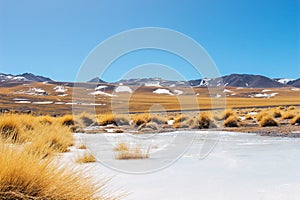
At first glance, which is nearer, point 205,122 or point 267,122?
point 267,122

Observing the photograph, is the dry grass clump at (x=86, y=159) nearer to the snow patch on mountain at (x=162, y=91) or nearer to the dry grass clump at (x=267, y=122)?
the dry grass clump at (x=267, y=122)

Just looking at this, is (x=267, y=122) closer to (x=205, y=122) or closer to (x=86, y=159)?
(x=205, y=122)

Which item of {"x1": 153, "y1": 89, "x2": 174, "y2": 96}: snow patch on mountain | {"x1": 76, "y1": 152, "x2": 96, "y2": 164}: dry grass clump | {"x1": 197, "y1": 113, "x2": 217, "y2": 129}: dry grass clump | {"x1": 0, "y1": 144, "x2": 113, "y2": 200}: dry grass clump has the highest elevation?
{"x1": 153, "y1": 89, "x2": 174, "y2": 96}: snow patch on mountain

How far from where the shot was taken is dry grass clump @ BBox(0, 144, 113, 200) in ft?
7.06

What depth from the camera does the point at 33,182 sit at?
219 cm

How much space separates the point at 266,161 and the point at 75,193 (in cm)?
309

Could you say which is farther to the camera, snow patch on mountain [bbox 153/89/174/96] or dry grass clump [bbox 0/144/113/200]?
snow patch on mountain [bbox 153/89/174/96]

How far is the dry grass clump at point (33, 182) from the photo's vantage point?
215 centimetres

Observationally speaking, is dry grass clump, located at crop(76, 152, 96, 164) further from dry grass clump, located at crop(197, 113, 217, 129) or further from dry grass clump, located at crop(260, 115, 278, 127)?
dry grass clump, located at crop(260, 115, 278, 127)

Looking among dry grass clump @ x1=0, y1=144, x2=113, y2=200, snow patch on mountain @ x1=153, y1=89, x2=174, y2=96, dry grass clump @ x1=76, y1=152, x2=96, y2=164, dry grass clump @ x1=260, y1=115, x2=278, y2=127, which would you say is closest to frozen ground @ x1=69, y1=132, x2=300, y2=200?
dry grass clump @ x1=76, y1=152, x2=96, y2=164

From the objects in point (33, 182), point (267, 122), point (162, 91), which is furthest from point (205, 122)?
point (162, 91)

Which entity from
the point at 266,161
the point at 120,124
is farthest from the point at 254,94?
the point at 266,161

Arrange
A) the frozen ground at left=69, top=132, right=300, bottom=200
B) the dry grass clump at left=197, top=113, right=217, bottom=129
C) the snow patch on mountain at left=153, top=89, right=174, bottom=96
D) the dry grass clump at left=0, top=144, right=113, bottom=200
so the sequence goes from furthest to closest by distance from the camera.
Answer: the snow patch on mountain at left=153, top=89, right=174, bottom=96
the dry grass clump at left=197, top=113, right=217, bottom=129
the frozen ground at left=69, top=132, right=300, bottom=200
the dry grass clump at left=0, top=144, right=113, bottom=200

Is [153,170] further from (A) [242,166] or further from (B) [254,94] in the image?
(B) [254,94]
